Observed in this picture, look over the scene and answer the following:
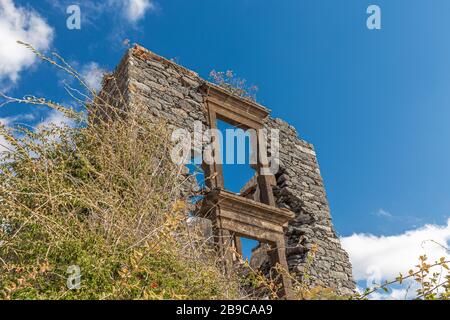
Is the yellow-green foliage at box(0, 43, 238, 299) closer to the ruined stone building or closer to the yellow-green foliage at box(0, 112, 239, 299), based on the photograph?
the yellow-green foliage at box(0, 112, 239, 299)

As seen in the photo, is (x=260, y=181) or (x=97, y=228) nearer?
(x=97, y=228)

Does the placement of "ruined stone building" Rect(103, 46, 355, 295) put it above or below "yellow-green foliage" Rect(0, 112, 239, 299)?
above

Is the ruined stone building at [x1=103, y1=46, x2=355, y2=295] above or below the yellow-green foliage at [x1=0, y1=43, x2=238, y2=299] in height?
above

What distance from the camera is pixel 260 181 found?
25.5ft

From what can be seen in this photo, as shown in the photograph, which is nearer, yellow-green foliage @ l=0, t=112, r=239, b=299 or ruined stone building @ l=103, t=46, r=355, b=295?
yellow-green foliage @ l=0, t=112, r=239, b=299

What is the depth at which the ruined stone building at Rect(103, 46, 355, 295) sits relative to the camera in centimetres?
671

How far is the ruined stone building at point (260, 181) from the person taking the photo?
6.71 metres

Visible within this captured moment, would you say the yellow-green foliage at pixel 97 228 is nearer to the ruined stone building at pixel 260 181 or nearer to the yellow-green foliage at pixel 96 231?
the yellow-green foliage at pixel 96 231

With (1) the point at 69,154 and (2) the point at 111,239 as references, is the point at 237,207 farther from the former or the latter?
(2) the point at 111,239

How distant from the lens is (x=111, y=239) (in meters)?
3.76

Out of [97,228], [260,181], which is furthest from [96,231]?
[260,181]

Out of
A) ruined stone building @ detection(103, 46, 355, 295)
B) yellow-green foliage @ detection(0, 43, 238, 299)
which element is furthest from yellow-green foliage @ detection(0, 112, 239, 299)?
ruined stone building @ detection(103, 46, 355, 295)

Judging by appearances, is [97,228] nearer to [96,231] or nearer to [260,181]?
[96,231]

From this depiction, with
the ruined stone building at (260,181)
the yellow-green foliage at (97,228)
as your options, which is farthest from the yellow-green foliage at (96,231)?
Answer: the ruined stone building at (260,181)
